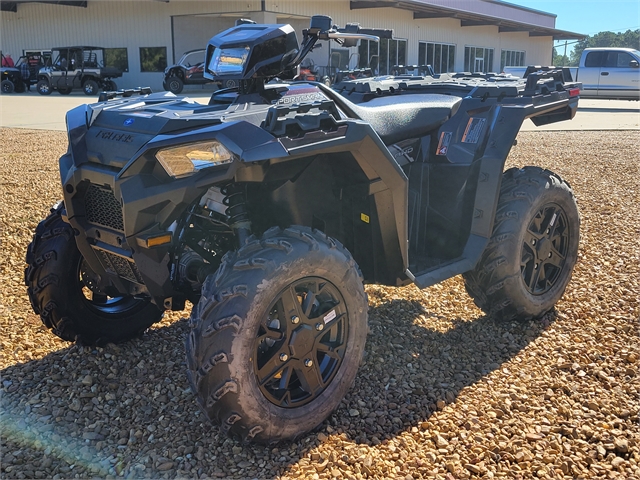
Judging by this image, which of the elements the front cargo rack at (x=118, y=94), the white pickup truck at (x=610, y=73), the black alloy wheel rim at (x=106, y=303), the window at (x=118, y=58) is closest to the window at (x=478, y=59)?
the white pickup truck at (x=610, y=73)

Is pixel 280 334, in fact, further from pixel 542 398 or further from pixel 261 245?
pixel 542 398

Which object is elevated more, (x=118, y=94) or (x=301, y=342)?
(x=118, y=94)

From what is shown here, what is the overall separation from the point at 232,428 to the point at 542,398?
1.61 metres

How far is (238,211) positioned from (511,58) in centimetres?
4371

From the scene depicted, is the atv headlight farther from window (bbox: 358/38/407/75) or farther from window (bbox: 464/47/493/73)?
window (bbox: 464/47/493/73)

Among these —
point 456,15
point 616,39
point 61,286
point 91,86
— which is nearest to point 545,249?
point 61,286

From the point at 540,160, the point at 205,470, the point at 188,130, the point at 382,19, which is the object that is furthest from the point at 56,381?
the point at 382,19

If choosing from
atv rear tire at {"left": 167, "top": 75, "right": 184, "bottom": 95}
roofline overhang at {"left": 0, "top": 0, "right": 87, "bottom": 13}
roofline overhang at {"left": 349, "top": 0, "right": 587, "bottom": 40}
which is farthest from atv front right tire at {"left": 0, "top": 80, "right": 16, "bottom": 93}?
roofline overhang at {"left": 349, "top": 0, "right": 587, "bottom": 40}

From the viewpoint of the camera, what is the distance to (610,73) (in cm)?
2159

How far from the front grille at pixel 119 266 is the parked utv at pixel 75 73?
27207mm

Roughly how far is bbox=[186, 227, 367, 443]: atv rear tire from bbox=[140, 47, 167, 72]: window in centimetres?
3113

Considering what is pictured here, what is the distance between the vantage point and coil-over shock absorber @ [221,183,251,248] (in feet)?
9.09

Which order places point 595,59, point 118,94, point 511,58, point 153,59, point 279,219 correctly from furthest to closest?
point 511,58, point 153,59, point 595,59, point 118,94, point 279,219

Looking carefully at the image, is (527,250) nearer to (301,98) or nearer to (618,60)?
(301,98)
